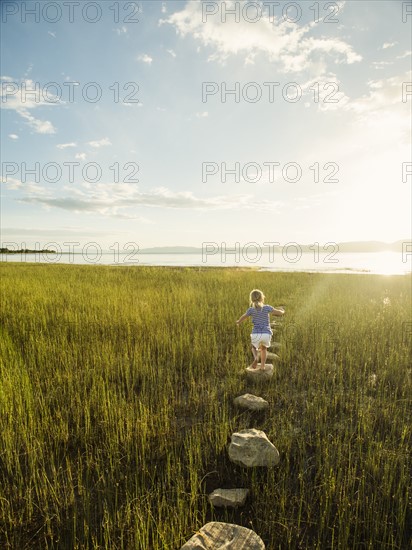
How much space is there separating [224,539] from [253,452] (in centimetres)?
110

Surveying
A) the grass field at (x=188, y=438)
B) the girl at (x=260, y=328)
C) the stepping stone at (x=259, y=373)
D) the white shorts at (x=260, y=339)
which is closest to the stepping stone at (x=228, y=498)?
the grass field at (x=188, y=438)

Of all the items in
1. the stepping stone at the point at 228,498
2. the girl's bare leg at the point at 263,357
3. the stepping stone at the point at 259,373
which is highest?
the girl's bare leg at the point at 263,357

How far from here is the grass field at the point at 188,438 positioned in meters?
2.60

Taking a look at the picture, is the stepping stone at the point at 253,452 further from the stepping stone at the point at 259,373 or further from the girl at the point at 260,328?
the girl at the point at 260,328

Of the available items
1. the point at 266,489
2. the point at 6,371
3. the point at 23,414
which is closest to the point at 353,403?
the point at 266,489

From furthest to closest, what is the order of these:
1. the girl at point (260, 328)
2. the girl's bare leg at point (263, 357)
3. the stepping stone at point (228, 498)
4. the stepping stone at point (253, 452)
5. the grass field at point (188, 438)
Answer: the girl at point (260, 328)
the girl's bare leg at point (263, 357)
the stepping stone at point (253, 452)
the stepping stone at point (228, 498)
the grass field at point (188, 438)

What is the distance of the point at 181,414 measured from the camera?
14.4 ft

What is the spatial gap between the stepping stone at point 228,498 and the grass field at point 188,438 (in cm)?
7

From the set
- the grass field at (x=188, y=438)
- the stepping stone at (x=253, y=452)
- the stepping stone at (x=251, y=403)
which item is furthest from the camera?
the stepping stone at (x=251, y=403)

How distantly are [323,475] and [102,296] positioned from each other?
34.7 feet

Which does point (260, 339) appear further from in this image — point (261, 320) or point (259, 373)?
point (259, 373)

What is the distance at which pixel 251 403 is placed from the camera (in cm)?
447

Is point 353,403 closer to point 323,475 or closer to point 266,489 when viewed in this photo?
point 323,475

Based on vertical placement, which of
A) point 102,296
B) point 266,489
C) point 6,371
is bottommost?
point 266,489
